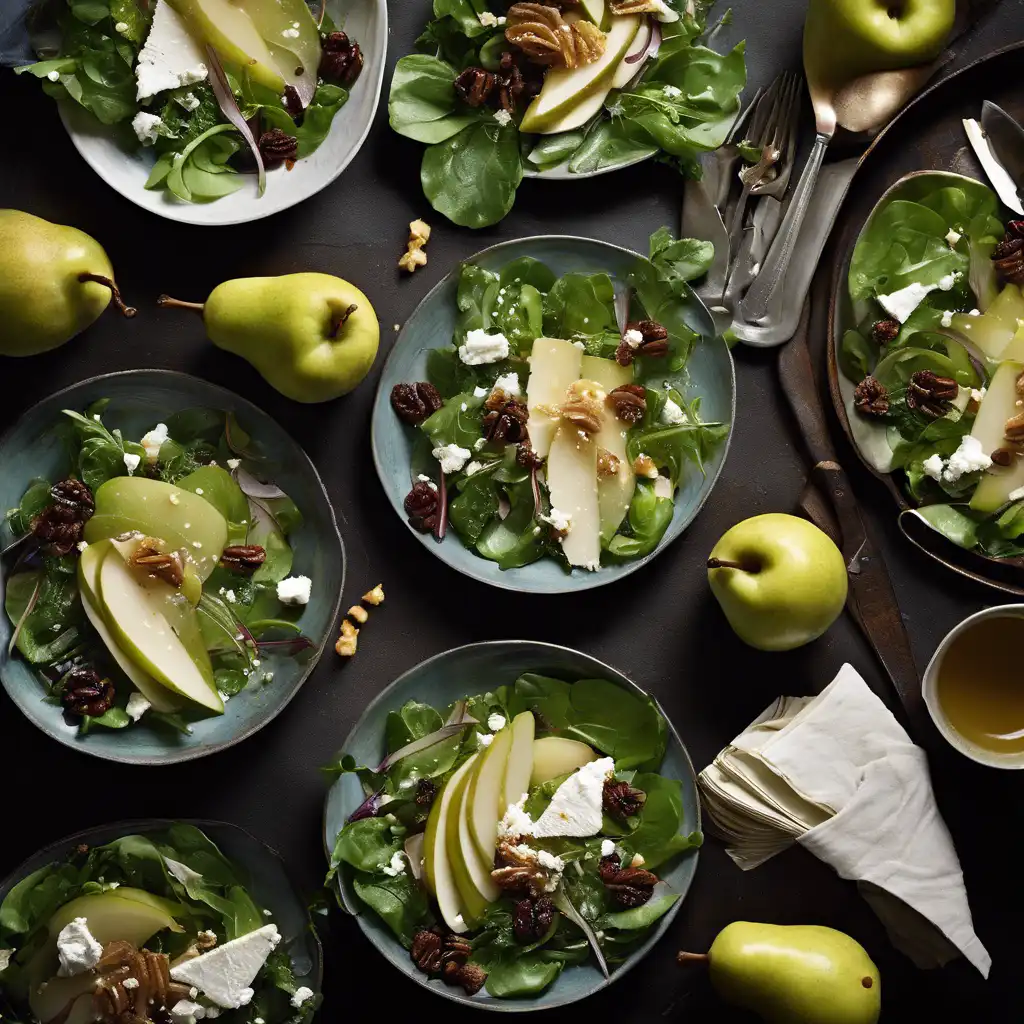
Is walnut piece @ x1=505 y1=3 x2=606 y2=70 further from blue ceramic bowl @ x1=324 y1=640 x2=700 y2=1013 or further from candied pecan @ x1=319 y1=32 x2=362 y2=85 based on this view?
blue ceramic bowl @ x1=324 y1=640 x2=700 y2=1013

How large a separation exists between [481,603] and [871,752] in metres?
0.65

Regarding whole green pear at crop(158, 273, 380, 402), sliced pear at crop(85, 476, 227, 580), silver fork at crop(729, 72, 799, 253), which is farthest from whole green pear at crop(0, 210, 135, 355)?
silver fork at crop(729, 72, 799, 253)

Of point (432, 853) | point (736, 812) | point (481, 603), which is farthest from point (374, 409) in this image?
point (736, 812)

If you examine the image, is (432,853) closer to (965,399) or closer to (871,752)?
(871,752)

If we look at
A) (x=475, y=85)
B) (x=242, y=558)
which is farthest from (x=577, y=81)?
(x=242, y=558)

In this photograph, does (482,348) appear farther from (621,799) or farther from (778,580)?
(621,799)

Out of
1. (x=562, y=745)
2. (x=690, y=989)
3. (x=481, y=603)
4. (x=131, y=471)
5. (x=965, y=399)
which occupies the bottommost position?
(x=690, y=989)

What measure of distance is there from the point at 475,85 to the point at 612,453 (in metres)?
0.61

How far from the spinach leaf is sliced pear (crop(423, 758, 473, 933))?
0.86 m

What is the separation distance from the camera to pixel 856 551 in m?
1.72

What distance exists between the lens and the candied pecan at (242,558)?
1.66 meters

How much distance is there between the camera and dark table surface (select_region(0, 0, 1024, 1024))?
1724mm

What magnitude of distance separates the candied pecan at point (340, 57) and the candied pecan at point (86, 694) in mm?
998

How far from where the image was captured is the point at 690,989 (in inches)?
68.6
